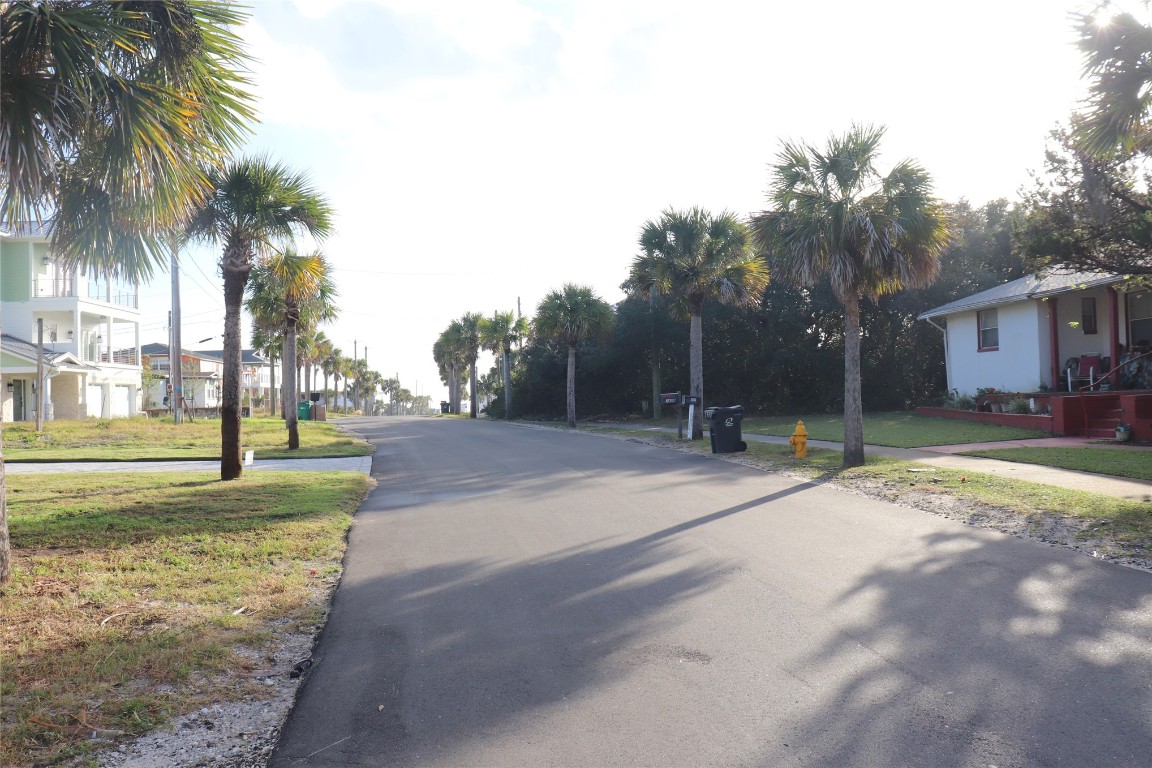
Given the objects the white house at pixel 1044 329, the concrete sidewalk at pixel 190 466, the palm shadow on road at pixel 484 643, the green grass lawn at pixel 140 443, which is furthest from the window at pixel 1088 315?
the green grass lawn at pixel 140 443

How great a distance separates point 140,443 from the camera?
924 inches

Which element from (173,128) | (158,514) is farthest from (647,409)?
(173,128)

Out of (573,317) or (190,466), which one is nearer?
(190,466)

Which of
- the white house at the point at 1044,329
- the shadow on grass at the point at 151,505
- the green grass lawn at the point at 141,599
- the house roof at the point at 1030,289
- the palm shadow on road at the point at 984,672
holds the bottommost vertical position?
the palm shadow on road at the point at 984,672

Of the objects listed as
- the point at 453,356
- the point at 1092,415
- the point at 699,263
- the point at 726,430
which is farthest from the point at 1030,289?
the point at 453,356

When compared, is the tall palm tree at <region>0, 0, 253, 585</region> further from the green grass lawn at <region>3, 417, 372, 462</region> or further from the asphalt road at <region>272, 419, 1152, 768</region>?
the green grass lawn at <region>3, 417, 372, 462</region>

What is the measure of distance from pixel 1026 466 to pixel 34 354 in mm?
34983

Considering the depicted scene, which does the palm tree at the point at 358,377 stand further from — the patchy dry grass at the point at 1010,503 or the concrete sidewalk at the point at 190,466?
the patchy dry grass at the point at 1010,503

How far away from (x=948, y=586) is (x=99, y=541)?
8.21 m

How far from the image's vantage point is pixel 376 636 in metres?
5.68

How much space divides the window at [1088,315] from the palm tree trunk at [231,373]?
22.7 metres

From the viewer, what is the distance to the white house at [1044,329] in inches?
853

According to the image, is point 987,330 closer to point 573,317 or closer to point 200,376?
point 573,317

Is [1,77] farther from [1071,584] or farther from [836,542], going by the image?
[1071,584]
